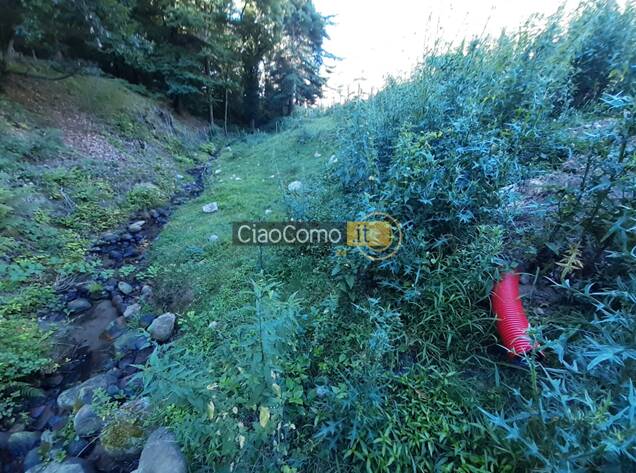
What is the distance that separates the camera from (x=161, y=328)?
2527 millimetres

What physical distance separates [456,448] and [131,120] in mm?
9351

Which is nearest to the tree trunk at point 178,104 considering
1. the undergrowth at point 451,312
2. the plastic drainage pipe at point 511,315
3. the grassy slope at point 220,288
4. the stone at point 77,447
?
the grassy slope at point 220,288

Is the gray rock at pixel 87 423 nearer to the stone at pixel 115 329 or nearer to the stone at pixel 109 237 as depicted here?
the stone at pixel 115 329

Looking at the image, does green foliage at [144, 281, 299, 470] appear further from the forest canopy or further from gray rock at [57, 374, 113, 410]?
the forest canopy

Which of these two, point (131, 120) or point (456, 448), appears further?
point (131, 120)

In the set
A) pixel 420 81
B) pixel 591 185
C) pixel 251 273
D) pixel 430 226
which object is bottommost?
pixel 251 273

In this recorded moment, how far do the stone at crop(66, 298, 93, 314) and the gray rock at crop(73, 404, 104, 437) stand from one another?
4.48ft

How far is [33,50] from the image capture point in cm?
645

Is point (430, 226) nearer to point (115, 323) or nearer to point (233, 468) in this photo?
point (233, 468)

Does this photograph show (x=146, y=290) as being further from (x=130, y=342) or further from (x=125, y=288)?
(x=130, y=342)

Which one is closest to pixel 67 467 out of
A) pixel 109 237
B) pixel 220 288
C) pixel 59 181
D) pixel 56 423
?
pixel 56 423

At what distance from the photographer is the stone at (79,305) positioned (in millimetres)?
2920

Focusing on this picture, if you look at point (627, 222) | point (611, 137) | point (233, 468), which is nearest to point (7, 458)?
point (233, 468)

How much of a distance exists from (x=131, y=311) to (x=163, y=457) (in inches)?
74.2
